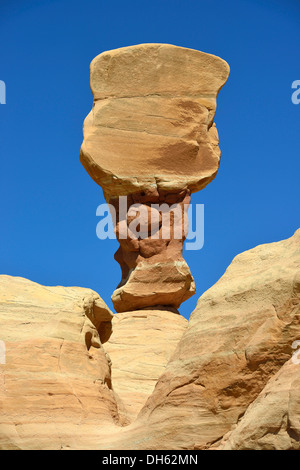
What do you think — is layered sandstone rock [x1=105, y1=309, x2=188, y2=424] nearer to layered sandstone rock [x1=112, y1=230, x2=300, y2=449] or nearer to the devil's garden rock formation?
the devil's garden rock formation

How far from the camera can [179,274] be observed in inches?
722

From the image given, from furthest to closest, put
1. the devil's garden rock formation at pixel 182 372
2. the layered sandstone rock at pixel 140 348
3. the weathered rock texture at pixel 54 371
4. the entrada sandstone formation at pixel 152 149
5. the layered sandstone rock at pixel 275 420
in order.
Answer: the entrada sandstone formation at pixel 152 149, the layered sandstone rock at pixel 140 348, the weathered rock texture at pixel 54 371, the devil's garden rock formation at pixel 182 372, the layered sandstone rock at pixel 275 420

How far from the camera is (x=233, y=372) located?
8797 millimetres

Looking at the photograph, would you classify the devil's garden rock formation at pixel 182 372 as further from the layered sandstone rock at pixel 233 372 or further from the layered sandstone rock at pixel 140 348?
the layered sandstone rock at pixel 140 348

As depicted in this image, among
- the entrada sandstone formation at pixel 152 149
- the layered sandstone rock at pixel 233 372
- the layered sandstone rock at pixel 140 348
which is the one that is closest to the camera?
the layered sandstone rock at pixel 233 372

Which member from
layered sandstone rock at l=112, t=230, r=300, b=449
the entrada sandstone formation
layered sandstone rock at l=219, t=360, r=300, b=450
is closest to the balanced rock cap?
the entrada sandstone formation

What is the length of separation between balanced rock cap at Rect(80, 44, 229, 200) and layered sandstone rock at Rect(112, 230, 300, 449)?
359 inches

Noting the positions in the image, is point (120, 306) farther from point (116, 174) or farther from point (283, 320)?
point (283, 320)

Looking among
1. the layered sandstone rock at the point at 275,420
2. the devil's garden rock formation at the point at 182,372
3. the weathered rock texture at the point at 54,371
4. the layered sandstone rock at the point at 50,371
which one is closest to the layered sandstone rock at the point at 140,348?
the weathered rock texture at the point at 54,371

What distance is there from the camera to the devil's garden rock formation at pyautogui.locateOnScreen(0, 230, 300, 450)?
855 centimetres

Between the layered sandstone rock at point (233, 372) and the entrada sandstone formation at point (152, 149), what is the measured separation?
29.2 feet

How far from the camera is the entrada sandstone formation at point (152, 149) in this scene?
18391 mm

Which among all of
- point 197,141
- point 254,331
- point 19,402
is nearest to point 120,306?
point 197,141
